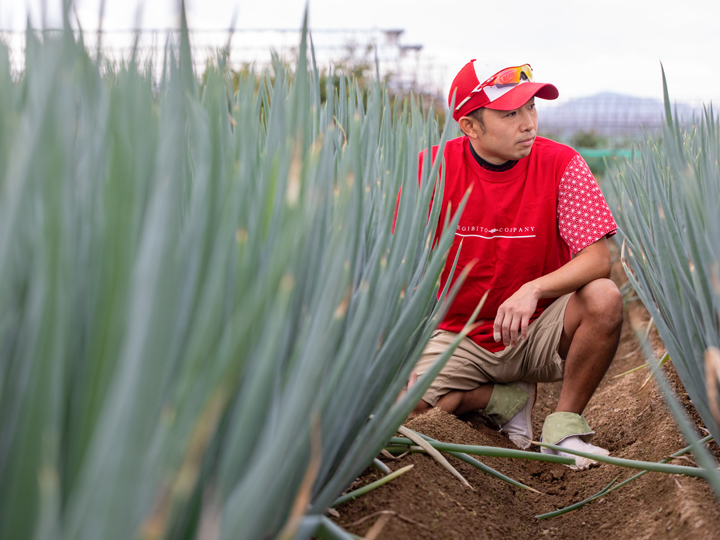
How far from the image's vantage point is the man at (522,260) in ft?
4.95

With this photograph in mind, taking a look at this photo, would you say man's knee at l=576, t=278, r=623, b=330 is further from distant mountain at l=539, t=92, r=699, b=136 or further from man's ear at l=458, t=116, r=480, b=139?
distant mountain at l=539, t=92, r=699, b=136

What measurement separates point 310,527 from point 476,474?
0.77 metres

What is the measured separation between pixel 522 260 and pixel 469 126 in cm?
36

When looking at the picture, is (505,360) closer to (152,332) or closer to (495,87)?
(495,87)

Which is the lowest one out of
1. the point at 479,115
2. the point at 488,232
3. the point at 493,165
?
the point at 488,232

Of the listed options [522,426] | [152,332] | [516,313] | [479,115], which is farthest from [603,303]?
[152,332]

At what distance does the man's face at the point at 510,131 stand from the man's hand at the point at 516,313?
36 cm

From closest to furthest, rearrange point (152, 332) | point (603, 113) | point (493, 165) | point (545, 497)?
point (152, 332)
point (545, 497)
point (493, 165)
point (603, 113)

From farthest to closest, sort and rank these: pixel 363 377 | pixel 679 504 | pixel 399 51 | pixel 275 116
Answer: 1. pixel 399 51
2. pixel 679 504
3. pixel 275 116
4. pixel 363 377

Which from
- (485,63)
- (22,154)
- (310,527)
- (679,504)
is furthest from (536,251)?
(22,154)

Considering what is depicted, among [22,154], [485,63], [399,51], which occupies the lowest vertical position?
→ [22,154]

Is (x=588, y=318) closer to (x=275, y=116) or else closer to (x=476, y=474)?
(x=476, y=474)

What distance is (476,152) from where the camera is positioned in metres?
1.65

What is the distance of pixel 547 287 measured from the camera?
1.42 m
